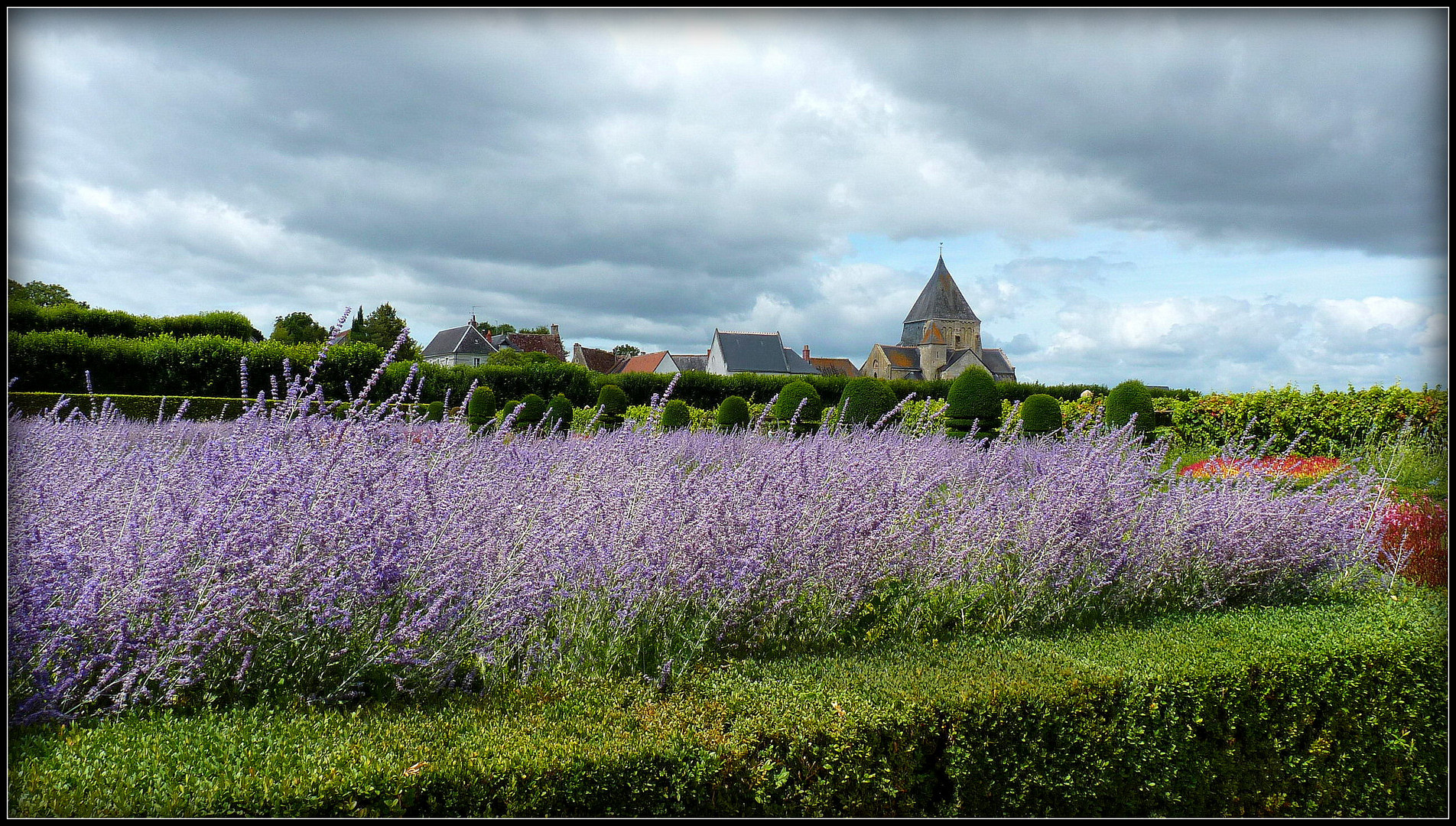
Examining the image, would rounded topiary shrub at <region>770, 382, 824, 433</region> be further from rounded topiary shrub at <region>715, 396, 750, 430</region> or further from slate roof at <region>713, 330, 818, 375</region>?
slate roof at <region>713, 330, 818, 375</region>

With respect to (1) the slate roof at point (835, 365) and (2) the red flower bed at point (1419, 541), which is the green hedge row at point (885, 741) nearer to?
(2) the red flower bed at point (1419, 541)

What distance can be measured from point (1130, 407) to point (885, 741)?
12962 millimetres

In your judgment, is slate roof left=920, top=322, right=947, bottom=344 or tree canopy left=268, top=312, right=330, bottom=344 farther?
slate roof left=920, top=322, right=947, bottom=344

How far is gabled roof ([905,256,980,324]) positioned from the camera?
74.9m

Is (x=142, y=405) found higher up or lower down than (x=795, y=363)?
lower down

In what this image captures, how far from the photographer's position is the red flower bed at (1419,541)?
16.0 ft

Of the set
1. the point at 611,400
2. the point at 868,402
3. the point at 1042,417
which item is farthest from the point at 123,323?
the point at 1042,417

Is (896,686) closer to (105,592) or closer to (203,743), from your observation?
(203,743)

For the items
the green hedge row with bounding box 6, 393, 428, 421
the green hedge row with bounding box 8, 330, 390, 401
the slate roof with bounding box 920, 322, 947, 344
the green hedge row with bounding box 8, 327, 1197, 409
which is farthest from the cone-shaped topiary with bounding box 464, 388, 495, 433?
the slate roof with bounding box 920, 322, 947, 344

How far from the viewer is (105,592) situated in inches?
104

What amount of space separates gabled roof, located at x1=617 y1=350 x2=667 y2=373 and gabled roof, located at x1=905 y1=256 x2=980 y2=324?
26.2m

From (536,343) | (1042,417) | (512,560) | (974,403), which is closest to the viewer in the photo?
(512,560)

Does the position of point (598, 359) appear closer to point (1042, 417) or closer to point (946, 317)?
point (946, 317)

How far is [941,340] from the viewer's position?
246 feet
